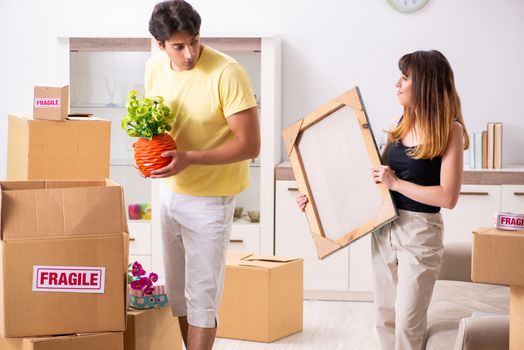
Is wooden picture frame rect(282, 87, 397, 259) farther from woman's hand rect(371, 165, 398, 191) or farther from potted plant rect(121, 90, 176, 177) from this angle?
potted plant rect(121, 90, 176, 177)

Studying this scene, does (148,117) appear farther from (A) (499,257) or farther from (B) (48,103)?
(A) (499,257)

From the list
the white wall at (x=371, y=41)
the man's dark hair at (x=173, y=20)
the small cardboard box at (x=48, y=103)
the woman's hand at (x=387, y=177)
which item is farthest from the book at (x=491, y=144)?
the small cardboard box at (x=48, y=103)

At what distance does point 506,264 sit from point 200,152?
1.08 metres

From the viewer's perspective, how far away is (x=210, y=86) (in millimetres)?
2896

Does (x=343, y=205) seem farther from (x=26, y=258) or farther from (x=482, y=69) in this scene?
(x=482, y=69)

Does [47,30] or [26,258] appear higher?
[47,30]

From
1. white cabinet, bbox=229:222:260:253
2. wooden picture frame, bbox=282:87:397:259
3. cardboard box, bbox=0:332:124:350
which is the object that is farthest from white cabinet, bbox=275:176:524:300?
cardboard box, bbox=0:332:124:350

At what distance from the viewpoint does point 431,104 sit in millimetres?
2807

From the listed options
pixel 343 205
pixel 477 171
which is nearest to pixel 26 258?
pixel 343 205

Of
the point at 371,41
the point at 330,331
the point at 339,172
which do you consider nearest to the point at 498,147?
the point at 371,41

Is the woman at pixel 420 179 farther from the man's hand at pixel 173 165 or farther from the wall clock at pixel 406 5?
the wall clock at pixel 406 5

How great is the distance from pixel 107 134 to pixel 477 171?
250cm

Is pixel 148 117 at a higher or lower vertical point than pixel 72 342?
higher

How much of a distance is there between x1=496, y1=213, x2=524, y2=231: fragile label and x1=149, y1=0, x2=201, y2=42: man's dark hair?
1153mm
